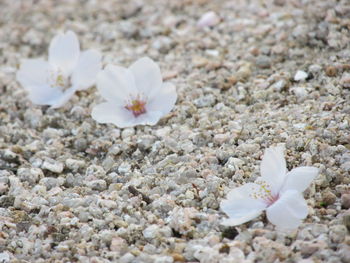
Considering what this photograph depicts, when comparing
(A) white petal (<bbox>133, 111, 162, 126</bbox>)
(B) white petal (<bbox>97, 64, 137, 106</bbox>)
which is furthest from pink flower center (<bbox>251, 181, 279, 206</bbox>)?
(B) white petal (<bbox>97, 64, 137, 106</bbox>)

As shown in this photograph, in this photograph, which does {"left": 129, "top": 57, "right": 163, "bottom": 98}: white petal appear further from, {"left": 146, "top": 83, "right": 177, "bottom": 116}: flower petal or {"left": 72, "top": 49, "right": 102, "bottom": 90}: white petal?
{"left": 72, "top": 49, "right": 102, "bottom": 90}: white petal

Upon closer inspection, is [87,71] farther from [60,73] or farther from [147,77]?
[147,77]

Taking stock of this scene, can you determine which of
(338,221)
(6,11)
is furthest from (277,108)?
(6,11)

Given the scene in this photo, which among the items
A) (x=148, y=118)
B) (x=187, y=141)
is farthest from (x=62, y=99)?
(x=187, y=141)

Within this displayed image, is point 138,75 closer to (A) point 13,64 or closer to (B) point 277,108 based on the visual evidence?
(B) point 277,108

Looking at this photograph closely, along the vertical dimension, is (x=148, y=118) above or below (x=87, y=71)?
below

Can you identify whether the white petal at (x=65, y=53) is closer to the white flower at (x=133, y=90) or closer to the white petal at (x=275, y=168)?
the white flower at (x=133, y=90)
